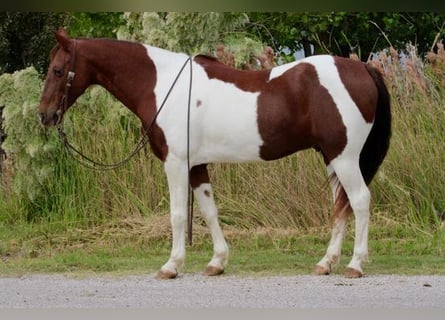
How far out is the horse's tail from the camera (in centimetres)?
612

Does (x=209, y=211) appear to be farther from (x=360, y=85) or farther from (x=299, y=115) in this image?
(x=360, y=85)

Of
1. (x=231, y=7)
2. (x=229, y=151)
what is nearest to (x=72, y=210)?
(x=229, y=151)

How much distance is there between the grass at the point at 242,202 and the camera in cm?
774

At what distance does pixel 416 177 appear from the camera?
27.3ft

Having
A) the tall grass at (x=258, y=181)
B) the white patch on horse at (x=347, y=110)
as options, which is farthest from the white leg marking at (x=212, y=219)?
the tall grass at (x=258, y=181)

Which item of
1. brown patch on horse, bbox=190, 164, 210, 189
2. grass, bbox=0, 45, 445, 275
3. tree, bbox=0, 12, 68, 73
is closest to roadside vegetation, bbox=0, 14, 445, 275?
grass, bbox=0, 45, 445, 275

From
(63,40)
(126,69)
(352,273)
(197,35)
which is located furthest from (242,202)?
(63,40)

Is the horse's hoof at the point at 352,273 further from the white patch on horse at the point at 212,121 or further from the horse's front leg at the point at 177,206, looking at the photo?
the horse's front leg at the point at 177,206

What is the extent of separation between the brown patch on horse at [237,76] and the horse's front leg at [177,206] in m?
0.71

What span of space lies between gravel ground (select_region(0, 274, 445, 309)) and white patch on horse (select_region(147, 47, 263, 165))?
93 cm

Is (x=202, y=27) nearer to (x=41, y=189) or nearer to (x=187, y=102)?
(x=41, y=189)

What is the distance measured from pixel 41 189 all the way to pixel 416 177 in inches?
153

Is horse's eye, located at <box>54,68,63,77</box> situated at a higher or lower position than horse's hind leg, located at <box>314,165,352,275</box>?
higher

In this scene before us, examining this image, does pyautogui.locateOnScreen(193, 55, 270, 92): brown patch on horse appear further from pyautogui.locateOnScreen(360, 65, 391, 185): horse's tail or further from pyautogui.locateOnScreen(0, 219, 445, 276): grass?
pyautogui.locateOnScreen(0, 219, 445, 276): grass
